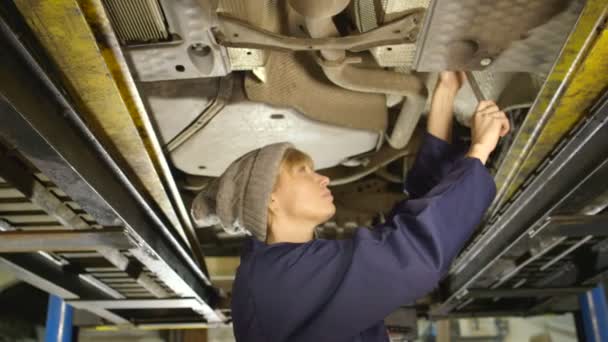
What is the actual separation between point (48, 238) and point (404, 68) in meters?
1.17

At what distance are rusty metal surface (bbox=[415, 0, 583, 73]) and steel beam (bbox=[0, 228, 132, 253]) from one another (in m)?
1.03

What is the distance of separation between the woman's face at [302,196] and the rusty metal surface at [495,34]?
429mm

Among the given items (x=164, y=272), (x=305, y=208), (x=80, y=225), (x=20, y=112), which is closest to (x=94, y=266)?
(x=164, y=272)

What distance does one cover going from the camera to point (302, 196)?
4.84ft

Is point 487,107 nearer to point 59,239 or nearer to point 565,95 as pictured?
point 565,95

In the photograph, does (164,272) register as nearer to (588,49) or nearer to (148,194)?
(148,194)

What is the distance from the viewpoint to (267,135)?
1.83 m

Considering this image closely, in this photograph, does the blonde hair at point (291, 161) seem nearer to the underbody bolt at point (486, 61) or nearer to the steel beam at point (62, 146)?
the steel beam at point (62, 146)

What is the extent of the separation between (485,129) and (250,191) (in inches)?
24.5

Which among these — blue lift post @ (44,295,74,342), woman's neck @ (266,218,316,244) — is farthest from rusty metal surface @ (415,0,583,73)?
blue lift post @ (44,295,74,342)

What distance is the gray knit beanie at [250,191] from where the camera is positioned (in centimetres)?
147

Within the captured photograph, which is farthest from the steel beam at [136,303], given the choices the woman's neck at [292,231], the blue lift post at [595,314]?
the blue lift post at [595,314]

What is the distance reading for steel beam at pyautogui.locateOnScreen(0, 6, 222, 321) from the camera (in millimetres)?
1003

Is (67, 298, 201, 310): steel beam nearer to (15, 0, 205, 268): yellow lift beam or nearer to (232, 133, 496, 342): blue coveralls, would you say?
(15, 0, 205, 268): yellow lift beam
